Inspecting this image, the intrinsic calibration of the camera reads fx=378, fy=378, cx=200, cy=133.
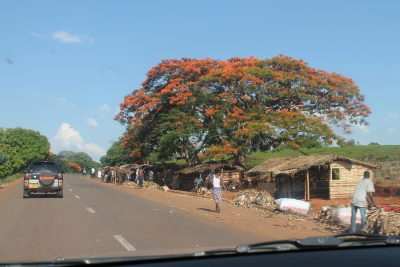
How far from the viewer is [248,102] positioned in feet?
90.8

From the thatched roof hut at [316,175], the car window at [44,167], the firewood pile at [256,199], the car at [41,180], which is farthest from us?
the thatched roof hut at [316,175]

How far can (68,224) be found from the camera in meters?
10.9

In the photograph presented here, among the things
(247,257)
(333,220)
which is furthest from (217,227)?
(247,257)

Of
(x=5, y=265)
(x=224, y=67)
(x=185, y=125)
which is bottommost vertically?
(x=5, y=265)

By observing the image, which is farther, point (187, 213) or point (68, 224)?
point (187, 213)

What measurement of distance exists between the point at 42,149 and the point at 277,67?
6269cm

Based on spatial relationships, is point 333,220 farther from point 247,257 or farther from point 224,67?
point 224,67

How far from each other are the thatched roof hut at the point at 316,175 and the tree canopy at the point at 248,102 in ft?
7.17

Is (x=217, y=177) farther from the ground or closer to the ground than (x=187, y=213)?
farther from the ground

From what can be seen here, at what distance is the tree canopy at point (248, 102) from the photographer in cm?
2509

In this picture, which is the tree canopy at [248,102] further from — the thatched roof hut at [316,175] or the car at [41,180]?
the car at [41,180]

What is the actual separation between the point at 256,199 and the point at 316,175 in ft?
26.5

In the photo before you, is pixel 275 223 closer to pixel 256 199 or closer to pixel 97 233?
pixel 97 233

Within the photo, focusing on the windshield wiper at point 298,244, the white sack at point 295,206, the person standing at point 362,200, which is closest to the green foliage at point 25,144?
the white sack at point 295,206
